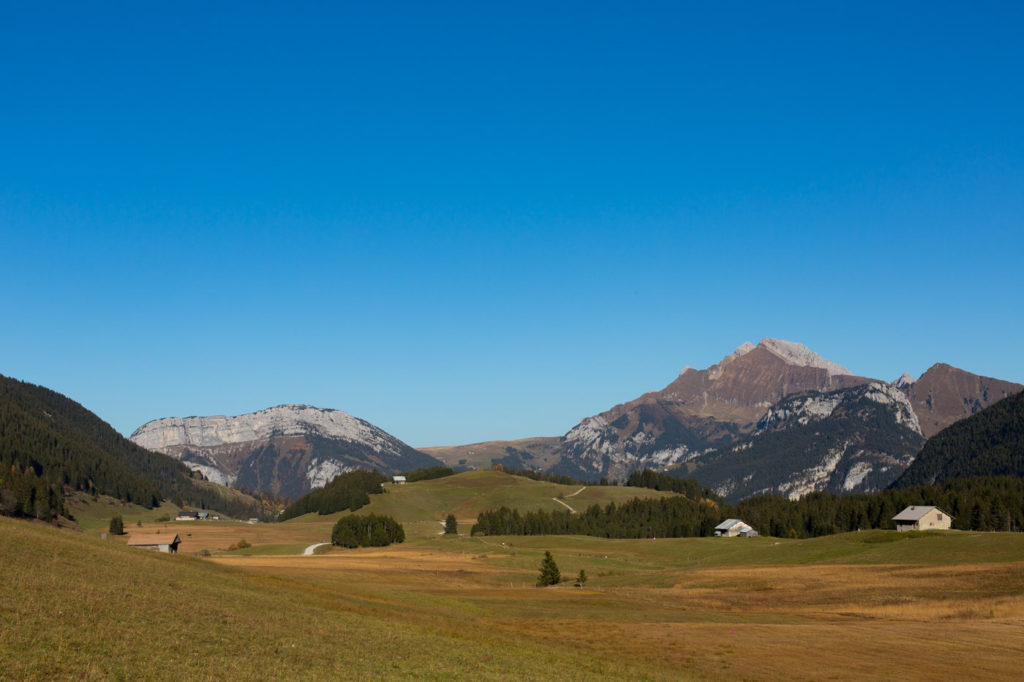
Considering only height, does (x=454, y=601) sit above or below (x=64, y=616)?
below

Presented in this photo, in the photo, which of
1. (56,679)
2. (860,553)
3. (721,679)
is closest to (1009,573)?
(860,553)

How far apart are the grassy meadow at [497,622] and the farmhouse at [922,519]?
198ft

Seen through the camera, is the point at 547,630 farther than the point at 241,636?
Yes

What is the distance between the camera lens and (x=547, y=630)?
55.0 m

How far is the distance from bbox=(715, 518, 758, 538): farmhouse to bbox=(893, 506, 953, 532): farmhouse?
40.2 metres

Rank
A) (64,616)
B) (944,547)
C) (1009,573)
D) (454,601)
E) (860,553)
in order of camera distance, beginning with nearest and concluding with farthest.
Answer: (64,616) → (454,601) → (1009,573) → (944,547) → (860,553)

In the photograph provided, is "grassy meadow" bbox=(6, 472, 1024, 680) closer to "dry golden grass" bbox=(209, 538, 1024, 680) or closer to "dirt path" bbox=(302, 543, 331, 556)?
"dry golden grass" bbox=(209, 538, 1024, 680)

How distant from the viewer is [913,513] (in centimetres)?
15450

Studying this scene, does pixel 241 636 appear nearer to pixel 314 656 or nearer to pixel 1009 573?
pixel 314 656

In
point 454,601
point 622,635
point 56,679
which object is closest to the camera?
point 56,679

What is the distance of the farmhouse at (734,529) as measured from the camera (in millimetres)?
189625

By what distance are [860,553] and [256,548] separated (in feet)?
420

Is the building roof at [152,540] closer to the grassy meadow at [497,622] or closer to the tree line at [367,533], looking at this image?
the grassy meadow at [497,622]

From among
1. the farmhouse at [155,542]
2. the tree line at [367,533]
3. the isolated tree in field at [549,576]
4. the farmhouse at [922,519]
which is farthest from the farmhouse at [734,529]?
the farmhouse at [155,542]
